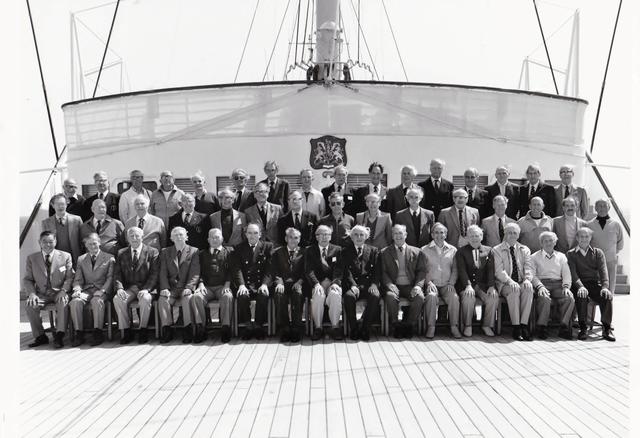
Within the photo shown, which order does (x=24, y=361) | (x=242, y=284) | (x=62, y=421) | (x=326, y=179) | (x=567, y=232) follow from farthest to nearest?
(x=326, y=179)
(x=567, y=232)
(x=242, y=284)
(x=24, y=361)
(x=62, y=421)

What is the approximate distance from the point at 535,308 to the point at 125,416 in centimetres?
388

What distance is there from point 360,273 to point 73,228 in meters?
2.99

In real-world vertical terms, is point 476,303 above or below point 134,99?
below

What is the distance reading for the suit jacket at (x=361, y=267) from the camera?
5.56 m

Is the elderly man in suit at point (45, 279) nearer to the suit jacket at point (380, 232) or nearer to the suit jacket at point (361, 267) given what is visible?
the suit jacket at point (361, 267)

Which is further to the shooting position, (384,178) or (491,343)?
(384,178)

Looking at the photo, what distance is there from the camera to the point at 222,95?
25.1ft

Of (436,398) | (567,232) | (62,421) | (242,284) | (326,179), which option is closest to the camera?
(62,421)

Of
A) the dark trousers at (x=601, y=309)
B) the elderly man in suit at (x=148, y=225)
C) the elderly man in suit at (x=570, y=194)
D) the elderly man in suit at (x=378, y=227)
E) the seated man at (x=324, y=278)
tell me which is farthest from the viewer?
the elderly man in suit at (x=570, y=194)

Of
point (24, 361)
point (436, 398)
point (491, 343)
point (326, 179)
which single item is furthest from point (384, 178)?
point (24, 361)

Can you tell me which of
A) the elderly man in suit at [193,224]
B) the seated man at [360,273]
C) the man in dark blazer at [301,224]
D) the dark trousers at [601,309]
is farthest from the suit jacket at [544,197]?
the elderly man in suit at [193,224]

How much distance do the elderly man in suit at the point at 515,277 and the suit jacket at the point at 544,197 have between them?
2.39 feet

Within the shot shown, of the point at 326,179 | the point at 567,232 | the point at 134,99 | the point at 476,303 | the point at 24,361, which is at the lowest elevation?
the point at 24,361

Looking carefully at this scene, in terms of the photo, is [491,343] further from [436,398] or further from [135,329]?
[135,329]
